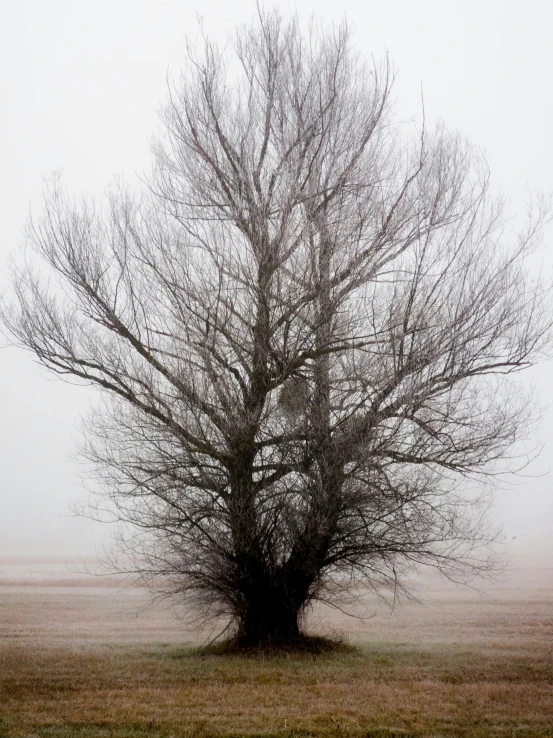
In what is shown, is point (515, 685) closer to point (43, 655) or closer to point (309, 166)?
point (43, 655)

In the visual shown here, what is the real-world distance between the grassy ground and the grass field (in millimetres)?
17

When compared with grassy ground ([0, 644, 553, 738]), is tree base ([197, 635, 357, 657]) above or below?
above

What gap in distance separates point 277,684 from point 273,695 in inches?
29.5

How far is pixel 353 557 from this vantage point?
12.6 metres

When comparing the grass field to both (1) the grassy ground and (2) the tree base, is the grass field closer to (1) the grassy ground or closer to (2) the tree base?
(1) the grassy ground

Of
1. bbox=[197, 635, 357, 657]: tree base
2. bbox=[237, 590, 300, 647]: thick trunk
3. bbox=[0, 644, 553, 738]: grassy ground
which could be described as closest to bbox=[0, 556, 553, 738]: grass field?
bbox=[0, 644, 553, 738]: grassy ground

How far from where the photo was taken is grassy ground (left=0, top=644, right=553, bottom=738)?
7.47m

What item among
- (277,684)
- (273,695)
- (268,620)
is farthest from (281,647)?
(273,695)

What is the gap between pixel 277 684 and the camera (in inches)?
382

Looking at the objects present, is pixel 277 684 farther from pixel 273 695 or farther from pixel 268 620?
pixel 268 620

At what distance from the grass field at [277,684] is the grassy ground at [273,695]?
2cm

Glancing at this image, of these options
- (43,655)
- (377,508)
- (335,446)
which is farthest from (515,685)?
(43,655)

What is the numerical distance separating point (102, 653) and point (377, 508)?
532 cm

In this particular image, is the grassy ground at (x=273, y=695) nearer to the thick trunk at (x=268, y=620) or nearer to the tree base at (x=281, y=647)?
the tree base at (x=281, y=647)
